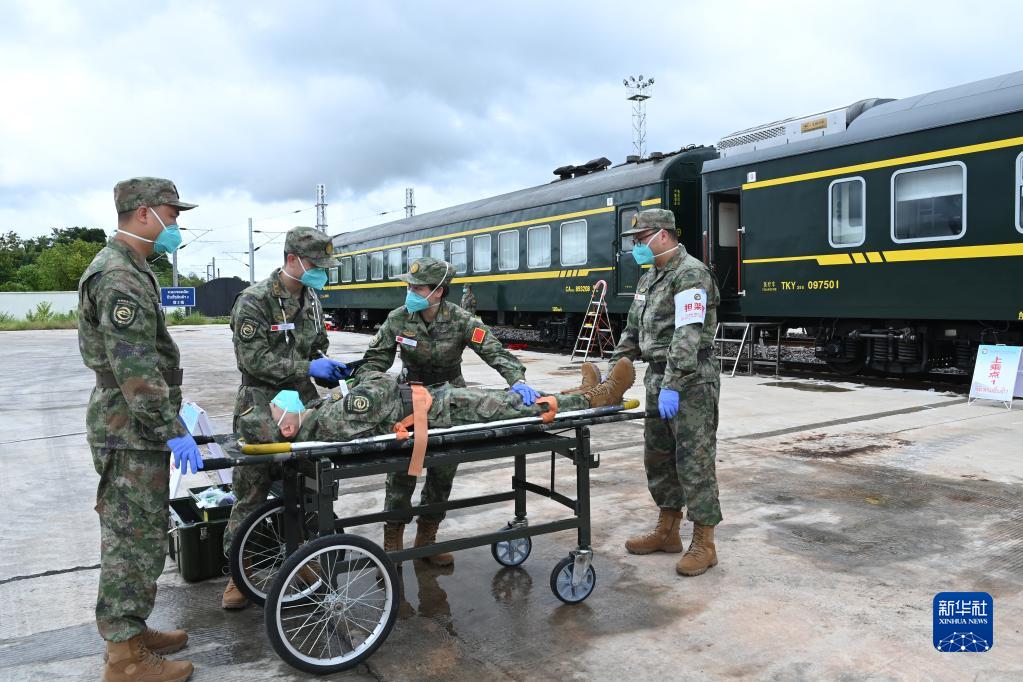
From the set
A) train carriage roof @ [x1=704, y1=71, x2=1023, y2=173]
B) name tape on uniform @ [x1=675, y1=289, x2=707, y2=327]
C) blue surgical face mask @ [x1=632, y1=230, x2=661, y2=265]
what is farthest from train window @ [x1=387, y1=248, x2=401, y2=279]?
name tape on uniform @ [x1=675, y1=289, x2=707, y2=327]

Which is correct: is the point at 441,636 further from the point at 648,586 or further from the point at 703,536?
the point at 703,536

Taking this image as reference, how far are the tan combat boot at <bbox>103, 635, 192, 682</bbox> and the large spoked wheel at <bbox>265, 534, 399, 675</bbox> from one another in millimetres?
415

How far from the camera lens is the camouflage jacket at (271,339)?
4.01 meters

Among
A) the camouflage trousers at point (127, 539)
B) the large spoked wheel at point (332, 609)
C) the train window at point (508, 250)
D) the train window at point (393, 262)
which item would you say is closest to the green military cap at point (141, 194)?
the camouflage trousers at point (127, 539)

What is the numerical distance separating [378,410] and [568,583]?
1.22 metres

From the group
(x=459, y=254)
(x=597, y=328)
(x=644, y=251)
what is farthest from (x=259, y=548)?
(x=459, y=254)

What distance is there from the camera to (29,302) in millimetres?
44938

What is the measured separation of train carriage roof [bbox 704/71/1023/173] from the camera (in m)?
9.16

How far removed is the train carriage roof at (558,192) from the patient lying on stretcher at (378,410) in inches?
404

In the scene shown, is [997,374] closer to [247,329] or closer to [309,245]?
[309,245]

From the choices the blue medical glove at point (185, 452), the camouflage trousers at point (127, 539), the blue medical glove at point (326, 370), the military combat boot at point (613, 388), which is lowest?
the camouflage trousers at point (127, 539)

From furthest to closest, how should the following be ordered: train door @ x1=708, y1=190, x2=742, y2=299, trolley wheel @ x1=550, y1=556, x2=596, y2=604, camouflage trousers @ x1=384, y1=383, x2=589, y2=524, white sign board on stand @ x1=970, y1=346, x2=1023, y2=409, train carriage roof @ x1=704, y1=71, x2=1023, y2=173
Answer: train door @ x1=708, y1=190, x2=742, y2=299 < train carriage roof @ x1=704, y1=71, x2=1023, y2=173 < white sign board on stand @ x1=970, y1=346, x2=1023, y2=409 < camouflage trousers @ x1=384, y1=383, x2=589, y2=524 < trolley wheel @ x1=550, y1=556, x2=596, y2=604

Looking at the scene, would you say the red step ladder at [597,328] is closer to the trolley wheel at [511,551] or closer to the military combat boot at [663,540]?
the military combat boot at [663,540]

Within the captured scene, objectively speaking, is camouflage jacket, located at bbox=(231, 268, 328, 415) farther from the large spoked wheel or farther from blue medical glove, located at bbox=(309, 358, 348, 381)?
the large spoked wheel
